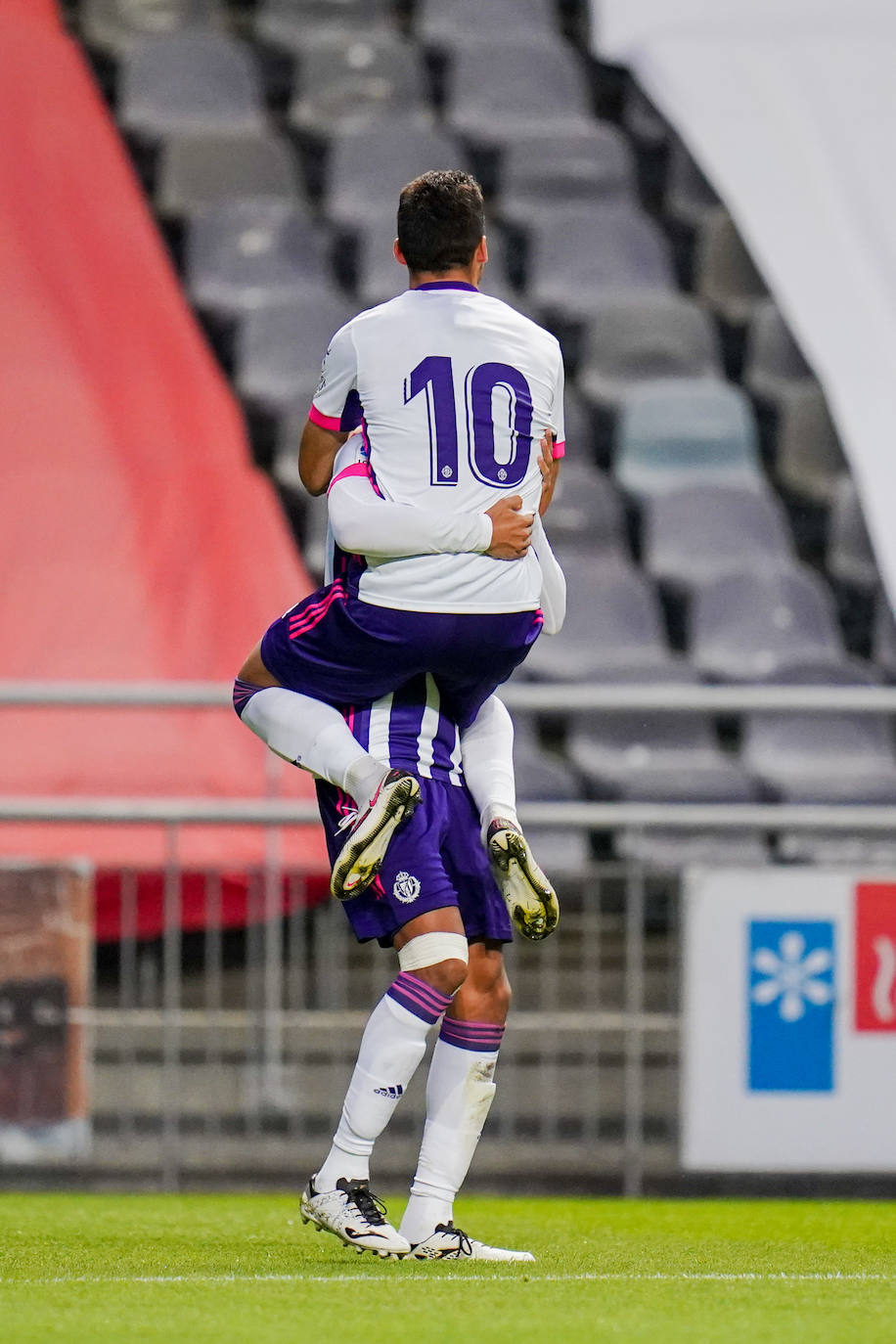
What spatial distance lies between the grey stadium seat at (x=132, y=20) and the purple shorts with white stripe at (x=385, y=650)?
649 centimetres

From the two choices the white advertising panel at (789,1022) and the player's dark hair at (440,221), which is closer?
the player's dark hair at (440,221)

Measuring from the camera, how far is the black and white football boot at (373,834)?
3131 millimetres

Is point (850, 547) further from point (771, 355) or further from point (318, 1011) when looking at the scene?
point (318, 1011)

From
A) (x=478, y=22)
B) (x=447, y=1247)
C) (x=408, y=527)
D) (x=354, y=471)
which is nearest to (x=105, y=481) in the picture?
(x=478, y=22)

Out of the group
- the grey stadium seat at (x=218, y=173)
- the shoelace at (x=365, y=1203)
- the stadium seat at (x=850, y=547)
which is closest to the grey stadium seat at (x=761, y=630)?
the stadium seat at (x=850, y=547)

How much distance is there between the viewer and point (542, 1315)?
9.00 feet


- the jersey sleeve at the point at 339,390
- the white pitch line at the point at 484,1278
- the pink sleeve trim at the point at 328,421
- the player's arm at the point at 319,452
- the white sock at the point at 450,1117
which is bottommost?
the white pitch line at the point at 484,1278

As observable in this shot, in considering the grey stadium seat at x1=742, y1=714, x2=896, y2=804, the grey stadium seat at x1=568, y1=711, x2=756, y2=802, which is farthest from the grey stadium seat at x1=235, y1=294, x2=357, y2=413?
the grey stadium seat at x1=742, y1=714, x2=896, y2=804

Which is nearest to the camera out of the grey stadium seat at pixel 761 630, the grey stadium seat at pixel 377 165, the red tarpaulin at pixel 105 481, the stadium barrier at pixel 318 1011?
the stadium barrier at pixel 318 1011

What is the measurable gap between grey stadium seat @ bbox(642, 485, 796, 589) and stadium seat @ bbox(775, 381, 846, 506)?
0.99 ft

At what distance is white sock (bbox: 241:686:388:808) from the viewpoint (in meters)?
3.22

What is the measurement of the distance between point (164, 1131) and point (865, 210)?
18.6 ft

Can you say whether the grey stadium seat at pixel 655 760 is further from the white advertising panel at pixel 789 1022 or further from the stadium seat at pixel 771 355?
the stadium seat at pixel 771 355

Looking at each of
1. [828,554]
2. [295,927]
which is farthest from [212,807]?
[828,554]
